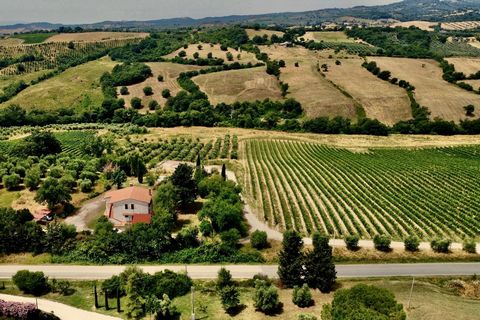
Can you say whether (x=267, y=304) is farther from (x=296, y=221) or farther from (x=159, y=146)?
(x=159, y=146)

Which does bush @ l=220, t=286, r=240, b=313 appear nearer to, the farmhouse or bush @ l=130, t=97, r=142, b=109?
the farmhouse

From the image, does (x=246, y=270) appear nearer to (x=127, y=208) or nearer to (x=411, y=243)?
(x=411, y=243)

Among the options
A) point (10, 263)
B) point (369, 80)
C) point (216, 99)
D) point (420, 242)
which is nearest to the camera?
point (10, 263)

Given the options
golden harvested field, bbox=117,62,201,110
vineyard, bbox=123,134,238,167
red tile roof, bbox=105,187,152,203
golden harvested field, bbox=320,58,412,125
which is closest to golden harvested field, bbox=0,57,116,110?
golden harvested field, bbox=117,62,201,110

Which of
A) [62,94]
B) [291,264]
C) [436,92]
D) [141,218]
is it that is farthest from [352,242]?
[62,94]

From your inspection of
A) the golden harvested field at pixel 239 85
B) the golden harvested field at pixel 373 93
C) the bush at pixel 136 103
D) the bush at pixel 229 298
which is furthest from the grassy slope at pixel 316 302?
the golden harvested field at pixel 239 85

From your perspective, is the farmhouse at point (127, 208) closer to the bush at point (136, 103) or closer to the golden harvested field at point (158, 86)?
the bush at point (136, 103)

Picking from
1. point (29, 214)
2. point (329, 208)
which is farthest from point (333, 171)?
point (29, 214)
